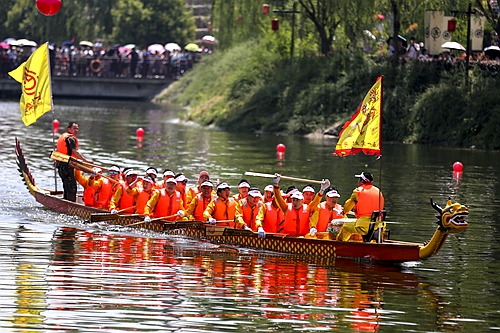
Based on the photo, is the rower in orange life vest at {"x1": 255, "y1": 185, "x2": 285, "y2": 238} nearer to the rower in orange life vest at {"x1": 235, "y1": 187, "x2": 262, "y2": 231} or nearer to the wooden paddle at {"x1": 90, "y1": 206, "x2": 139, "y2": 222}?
the rower in orange life vest at {"x1": 235, "y1": 187, "x2": 262, "y2": 231}

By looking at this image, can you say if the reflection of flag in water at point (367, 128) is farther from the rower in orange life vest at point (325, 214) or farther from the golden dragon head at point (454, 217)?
the golden dragon head at point (454, 217)

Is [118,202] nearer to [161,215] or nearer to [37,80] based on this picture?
[161,215]

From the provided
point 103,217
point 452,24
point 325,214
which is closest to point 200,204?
point 103,217

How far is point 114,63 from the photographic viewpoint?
76.3 metres

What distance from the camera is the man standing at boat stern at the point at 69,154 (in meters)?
27.7

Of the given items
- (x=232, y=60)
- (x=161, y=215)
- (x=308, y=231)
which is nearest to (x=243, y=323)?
(x=308, y=231)

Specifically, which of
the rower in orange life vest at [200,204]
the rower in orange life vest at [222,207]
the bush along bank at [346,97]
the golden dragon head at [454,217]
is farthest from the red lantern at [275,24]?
the golden dragon head at [454,217]

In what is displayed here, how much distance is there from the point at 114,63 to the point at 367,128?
5639 cm

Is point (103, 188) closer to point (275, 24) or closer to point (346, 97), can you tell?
point (346, 97)

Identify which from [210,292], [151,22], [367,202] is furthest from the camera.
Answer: [151,22]

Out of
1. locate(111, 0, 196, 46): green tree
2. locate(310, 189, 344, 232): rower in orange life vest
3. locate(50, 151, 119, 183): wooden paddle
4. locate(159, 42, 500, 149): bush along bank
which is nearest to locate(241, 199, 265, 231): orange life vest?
locate(310, 189, 344, 232): rower in orange life vest

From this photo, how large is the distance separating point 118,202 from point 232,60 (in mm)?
36098

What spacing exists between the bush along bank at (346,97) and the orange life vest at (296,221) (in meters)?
20.3

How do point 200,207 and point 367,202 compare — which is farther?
point 200,207
